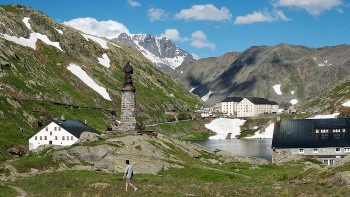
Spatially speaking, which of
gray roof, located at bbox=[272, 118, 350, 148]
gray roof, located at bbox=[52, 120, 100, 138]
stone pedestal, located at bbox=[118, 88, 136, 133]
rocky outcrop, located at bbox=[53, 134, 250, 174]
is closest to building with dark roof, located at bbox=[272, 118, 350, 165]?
gray roof, located at bbox=[272, 118, 350, 148]

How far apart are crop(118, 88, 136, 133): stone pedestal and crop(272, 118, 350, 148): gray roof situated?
29.2 meters

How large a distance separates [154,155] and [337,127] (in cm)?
4279

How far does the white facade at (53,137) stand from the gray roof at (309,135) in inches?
1745

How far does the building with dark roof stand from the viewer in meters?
91.8

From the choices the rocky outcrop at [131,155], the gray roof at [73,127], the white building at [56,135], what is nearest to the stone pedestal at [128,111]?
the rocky outcrop at [131,155]

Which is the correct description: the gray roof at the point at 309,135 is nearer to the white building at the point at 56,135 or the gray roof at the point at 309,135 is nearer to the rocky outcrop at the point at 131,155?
the rocky outcrop at the point at 131,155

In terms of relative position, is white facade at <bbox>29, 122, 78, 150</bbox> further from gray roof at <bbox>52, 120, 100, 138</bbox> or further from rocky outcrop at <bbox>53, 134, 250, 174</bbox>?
rocky outcrop at <bbox>53, 134, 250, 174</bbox>

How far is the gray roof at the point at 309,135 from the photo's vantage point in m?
92.8

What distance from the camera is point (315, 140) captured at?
93.6 metres

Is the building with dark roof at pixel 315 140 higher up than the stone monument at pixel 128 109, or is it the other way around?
the stone monument at pixel 128 109

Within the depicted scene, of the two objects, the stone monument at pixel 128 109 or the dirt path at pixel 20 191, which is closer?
the dirt path at pixel 20 191

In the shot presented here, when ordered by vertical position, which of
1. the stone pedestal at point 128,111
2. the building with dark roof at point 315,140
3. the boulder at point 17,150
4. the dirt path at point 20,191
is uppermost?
the stone pedestal at point 128,111

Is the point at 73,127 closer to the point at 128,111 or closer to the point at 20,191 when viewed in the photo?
the point at 128,111

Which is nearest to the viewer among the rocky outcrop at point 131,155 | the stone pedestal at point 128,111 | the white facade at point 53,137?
the rocky outcrop at point 131,155
